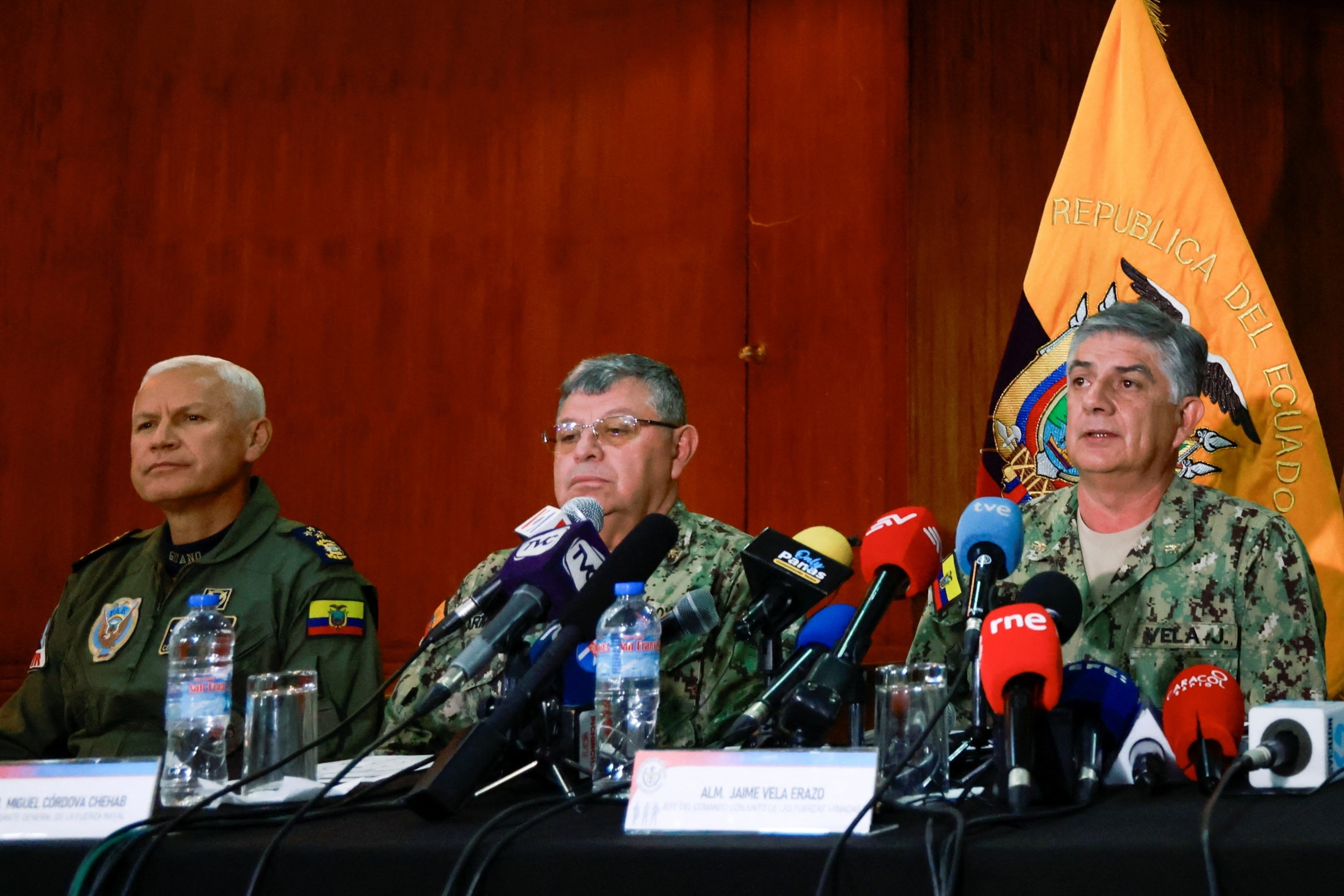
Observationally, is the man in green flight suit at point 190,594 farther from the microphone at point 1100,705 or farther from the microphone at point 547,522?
the microphone at point 1100,705

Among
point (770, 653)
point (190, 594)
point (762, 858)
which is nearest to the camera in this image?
point (762, 858)

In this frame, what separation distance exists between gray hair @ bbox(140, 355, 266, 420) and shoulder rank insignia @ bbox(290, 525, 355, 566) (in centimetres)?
32

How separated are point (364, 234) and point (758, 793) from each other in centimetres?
325

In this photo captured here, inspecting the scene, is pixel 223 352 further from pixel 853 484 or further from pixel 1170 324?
pixel 1170 324

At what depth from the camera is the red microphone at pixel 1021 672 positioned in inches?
50.4

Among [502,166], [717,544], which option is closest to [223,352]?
[502,166]

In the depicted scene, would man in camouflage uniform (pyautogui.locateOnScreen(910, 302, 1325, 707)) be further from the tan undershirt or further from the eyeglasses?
the eyeglasses

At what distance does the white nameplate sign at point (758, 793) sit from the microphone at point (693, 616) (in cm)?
34

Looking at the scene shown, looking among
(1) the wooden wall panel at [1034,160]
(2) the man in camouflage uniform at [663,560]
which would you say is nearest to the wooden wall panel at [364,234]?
(1) the wooden wall panel at [1034,160]

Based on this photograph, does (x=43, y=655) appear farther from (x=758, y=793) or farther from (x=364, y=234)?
(x=758, y=793)

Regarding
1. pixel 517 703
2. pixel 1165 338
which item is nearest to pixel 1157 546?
pixel 1165 338

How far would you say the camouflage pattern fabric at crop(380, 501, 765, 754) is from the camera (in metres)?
2.12

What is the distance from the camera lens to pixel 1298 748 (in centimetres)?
136

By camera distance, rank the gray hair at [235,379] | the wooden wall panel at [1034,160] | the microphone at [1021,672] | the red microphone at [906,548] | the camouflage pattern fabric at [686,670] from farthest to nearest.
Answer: the wooden wall panel at [1034,160], the gray hair at [235,379], the camouflage pattern fabric at [686,670], the red microphone at [906,548], the microphone at [1021,672]
